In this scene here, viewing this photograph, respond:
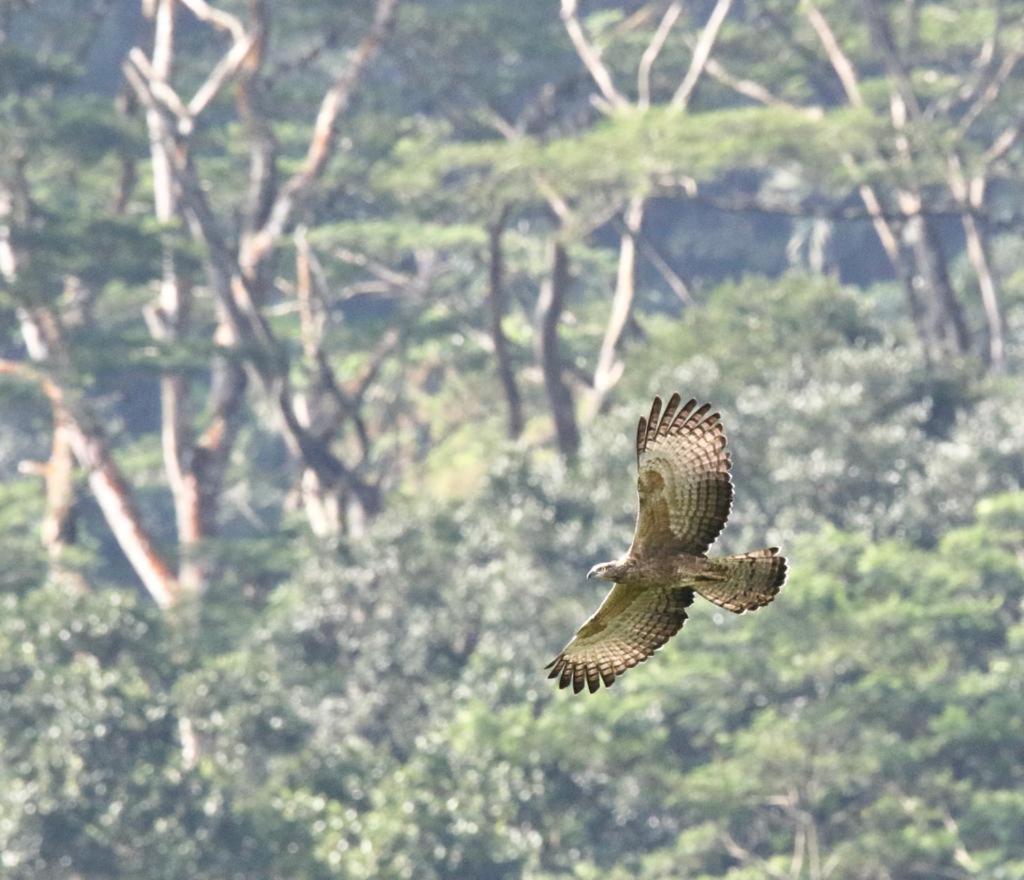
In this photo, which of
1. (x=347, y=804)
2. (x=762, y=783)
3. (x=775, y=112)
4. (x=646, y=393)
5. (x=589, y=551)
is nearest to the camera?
(x=762, y=783)

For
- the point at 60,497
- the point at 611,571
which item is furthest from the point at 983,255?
the point at 611,571

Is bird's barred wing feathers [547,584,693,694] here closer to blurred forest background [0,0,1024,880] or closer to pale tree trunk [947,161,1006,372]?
blurred forest background [0,0,1024,880]

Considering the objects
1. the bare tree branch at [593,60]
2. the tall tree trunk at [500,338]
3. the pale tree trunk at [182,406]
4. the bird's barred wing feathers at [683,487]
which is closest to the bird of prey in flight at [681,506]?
the bird's barred wing feathers at [683,487]

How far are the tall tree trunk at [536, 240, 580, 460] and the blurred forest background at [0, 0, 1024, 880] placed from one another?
0.21 ft

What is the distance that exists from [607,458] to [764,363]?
8.64ft

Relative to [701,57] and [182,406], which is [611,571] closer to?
[701,57]

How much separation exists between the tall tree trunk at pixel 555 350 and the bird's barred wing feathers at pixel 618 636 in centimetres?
2548

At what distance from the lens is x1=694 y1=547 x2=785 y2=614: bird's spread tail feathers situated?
31.9 ft

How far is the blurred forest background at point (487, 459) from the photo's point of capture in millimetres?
28578

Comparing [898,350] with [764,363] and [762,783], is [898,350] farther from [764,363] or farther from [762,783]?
[762,783]

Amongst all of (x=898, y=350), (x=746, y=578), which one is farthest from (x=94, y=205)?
(x=746, y=578)

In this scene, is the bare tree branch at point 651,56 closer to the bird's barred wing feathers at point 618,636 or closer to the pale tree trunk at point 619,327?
the pale tree trunk at point 619,327

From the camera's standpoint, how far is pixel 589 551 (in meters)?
32.9

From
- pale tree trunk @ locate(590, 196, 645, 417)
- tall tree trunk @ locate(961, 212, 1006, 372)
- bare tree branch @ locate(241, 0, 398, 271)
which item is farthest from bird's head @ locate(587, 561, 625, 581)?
bare tree branch @ locate(241, 0, 398, 271)
